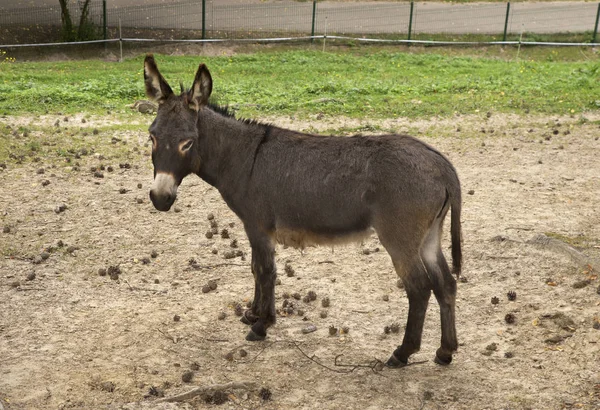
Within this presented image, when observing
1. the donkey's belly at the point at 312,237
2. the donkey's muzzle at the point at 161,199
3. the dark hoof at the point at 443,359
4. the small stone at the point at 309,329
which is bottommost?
the small stone at the point at 309,329

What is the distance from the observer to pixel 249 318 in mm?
7672

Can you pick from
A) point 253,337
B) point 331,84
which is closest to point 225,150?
point 253,337

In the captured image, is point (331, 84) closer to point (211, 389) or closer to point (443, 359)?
point (443, 359)

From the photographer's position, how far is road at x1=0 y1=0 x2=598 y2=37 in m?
27.8

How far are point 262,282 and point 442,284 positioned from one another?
1.81 metres

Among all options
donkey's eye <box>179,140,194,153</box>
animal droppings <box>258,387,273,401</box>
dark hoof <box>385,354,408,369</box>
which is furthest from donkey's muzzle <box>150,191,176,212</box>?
dark hoof <box>385,354,408,369</box>

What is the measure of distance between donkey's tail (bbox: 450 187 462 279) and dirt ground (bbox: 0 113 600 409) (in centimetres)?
104

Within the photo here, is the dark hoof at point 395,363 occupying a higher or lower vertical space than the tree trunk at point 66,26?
lower

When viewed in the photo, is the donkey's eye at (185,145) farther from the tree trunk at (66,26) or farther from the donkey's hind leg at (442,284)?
the tree trunk at (66,26)

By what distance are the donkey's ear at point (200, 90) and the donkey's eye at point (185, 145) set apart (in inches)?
13.4

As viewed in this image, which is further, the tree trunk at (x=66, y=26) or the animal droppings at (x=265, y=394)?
the tree trunk at (x=66, y=26)

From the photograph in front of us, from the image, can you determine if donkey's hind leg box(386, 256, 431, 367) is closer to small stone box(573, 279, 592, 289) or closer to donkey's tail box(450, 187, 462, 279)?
donkey's tail box(450, 187, 462, 279)

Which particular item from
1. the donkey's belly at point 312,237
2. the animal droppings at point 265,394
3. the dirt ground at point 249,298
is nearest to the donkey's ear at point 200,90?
A: the donkey's belly at point 312,237

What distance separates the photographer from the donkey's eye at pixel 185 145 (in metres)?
6.85
